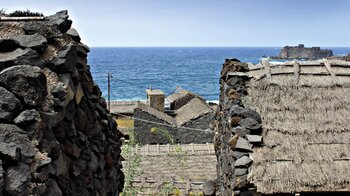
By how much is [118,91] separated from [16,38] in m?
87.7

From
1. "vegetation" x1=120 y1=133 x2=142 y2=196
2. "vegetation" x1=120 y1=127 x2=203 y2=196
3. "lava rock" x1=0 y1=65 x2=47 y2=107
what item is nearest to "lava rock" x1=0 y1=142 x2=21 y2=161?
"lava rock" x1=0 y1=65 x2=47 y2=107

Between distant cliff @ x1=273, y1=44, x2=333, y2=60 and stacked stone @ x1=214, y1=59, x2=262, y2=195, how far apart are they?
181 metres

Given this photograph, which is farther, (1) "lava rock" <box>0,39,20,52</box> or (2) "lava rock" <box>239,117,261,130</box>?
(2) "lava rock" <box>239,117,261,130</box>

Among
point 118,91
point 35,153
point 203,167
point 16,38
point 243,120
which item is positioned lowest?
point 118,91

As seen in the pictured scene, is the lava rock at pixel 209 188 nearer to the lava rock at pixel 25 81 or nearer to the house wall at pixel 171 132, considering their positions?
the lava rock at pixel 25 81

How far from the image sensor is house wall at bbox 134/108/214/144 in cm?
2355

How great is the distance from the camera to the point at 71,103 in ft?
17.5

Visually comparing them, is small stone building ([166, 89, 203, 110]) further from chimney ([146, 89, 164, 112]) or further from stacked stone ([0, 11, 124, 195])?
stacked stone ([0, 11, 124, 195])

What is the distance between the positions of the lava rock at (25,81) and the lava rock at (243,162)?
17.0ft

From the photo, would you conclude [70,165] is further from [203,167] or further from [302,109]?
[203,167]

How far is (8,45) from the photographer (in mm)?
4801

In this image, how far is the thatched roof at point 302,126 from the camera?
807cm

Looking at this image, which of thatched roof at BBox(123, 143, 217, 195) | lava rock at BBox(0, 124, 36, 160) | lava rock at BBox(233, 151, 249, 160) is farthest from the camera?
thatched roof at BBox(123, 143, 217, 195)

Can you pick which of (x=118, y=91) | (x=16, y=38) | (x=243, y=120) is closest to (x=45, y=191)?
(x=16, y=38)
